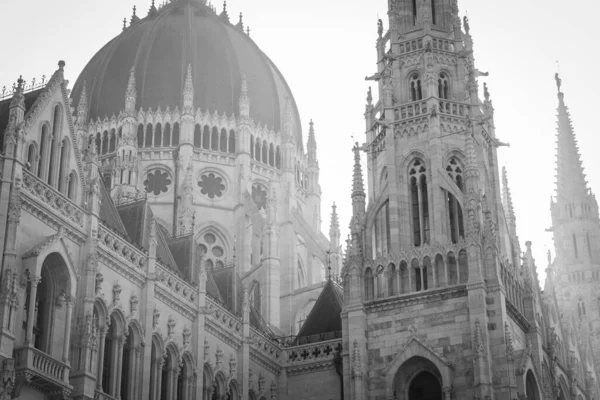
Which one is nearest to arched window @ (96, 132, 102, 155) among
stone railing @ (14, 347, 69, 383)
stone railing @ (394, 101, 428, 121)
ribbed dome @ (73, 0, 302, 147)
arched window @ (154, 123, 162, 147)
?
ribbed dome @ (73, 0, 302, 147)

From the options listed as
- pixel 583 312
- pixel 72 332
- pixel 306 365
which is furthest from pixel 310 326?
pixel 583 312

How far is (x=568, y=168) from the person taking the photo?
290 ft

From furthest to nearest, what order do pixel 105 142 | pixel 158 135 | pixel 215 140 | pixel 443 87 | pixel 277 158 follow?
1. pixel 277 158
2. pixel 215 140
3. pixel 158 135
4. pixel 105 142
5. pixel 443 87

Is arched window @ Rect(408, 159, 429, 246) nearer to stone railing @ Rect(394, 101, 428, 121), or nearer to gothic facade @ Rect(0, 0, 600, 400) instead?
gothic facade @ Rect(0, 0, 600, 400)

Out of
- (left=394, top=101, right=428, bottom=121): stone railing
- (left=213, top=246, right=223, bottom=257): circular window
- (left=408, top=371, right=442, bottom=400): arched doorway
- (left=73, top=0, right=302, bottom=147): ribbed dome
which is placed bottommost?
(left=408, top=371, right=442, bottom=400): arched doorway

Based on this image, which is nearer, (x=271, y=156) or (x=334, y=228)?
(x=334, y=228)

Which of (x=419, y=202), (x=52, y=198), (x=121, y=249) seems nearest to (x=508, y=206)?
(x=419, y=202)

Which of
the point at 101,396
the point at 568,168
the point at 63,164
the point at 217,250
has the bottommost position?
the point at 101,396

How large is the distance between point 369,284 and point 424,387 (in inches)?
183

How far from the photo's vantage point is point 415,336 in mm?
39438

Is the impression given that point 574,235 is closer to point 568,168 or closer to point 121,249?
point 568,168

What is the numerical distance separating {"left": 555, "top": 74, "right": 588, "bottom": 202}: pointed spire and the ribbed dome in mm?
29924

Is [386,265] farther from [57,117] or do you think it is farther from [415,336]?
[57,117]

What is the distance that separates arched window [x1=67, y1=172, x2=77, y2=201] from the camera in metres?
32.2
